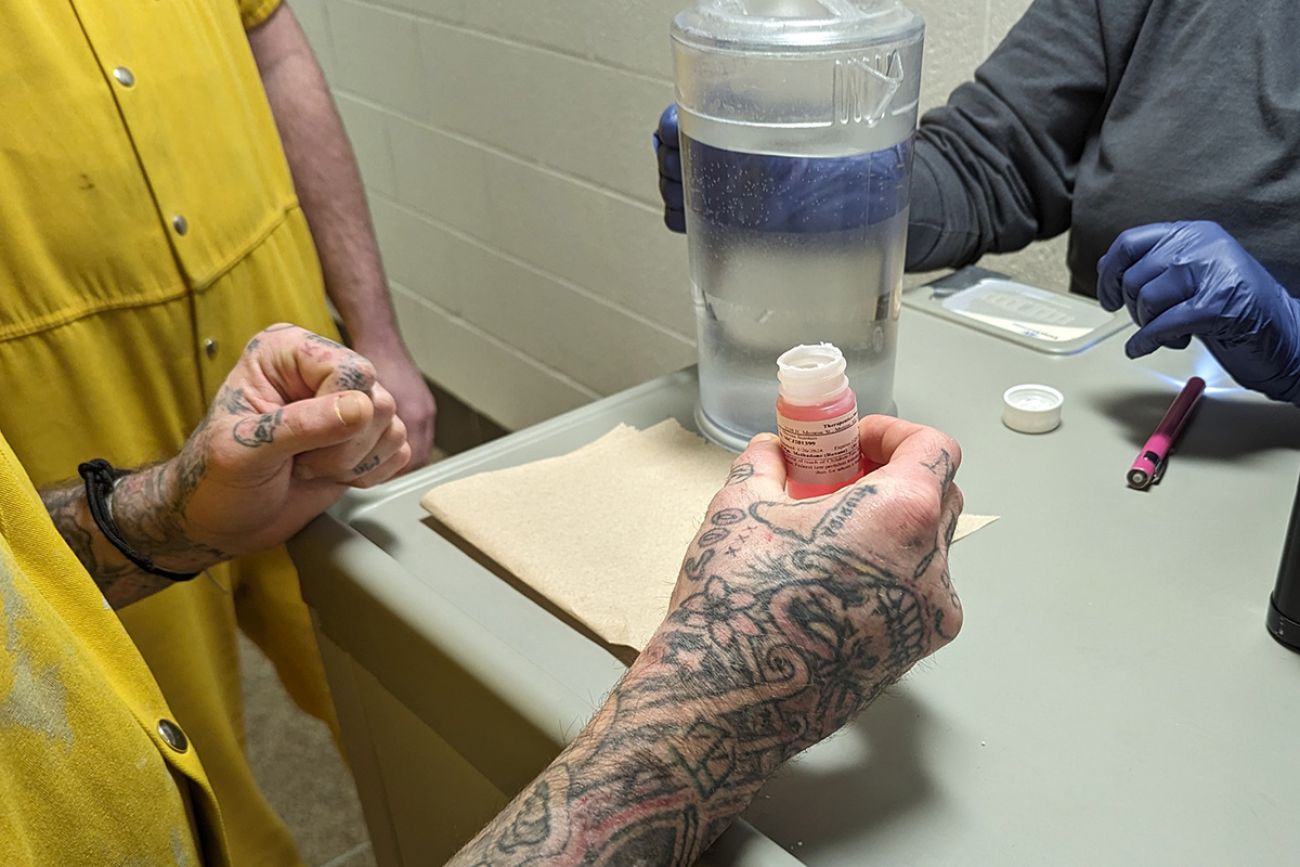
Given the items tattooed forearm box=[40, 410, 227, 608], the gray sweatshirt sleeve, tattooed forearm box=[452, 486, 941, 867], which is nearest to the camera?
tattooed forearm box=[452, 486, 941, 867]

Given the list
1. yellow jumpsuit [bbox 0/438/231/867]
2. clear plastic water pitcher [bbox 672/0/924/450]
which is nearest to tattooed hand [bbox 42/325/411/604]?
yellow jumpsuit [bbox 0/438/231/867]

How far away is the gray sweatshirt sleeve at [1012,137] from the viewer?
105 cm

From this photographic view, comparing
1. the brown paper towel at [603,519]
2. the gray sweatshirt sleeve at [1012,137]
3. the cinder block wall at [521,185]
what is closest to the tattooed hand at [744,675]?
the brown paper towel at [603,519]

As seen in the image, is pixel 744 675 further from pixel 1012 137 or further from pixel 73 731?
pixel 1012 137

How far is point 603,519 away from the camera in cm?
76

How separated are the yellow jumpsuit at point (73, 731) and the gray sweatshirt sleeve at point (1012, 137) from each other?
78cm

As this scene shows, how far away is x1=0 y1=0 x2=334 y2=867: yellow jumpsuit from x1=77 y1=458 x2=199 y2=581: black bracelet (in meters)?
0.15

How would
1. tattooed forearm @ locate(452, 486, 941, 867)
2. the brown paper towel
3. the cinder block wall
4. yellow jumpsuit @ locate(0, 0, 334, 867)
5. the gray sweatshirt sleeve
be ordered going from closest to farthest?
tattooed forearm @ locate(452, 486, 941, 867), the brown paper towel, yellow jumpsuit @ locate(0, 0, 334, 867), the gray sweatshirt sleeve, the cinder block wall

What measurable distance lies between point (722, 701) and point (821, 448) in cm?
15

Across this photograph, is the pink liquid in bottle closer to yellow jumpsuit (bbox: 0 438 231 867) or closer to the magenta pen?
the magenta pen

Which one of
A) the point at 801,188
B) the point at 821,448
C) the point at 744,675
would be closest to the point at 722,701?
the point at 744,675

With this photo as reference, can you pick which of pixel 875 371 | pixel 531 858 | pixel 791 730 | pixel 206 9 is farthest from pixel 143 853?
pixel 206 9

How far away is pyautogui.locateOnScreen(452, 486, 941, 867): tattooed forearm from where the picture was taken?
1.63 feet

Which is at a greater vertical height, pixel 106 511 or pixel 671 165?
pixel 671 165
